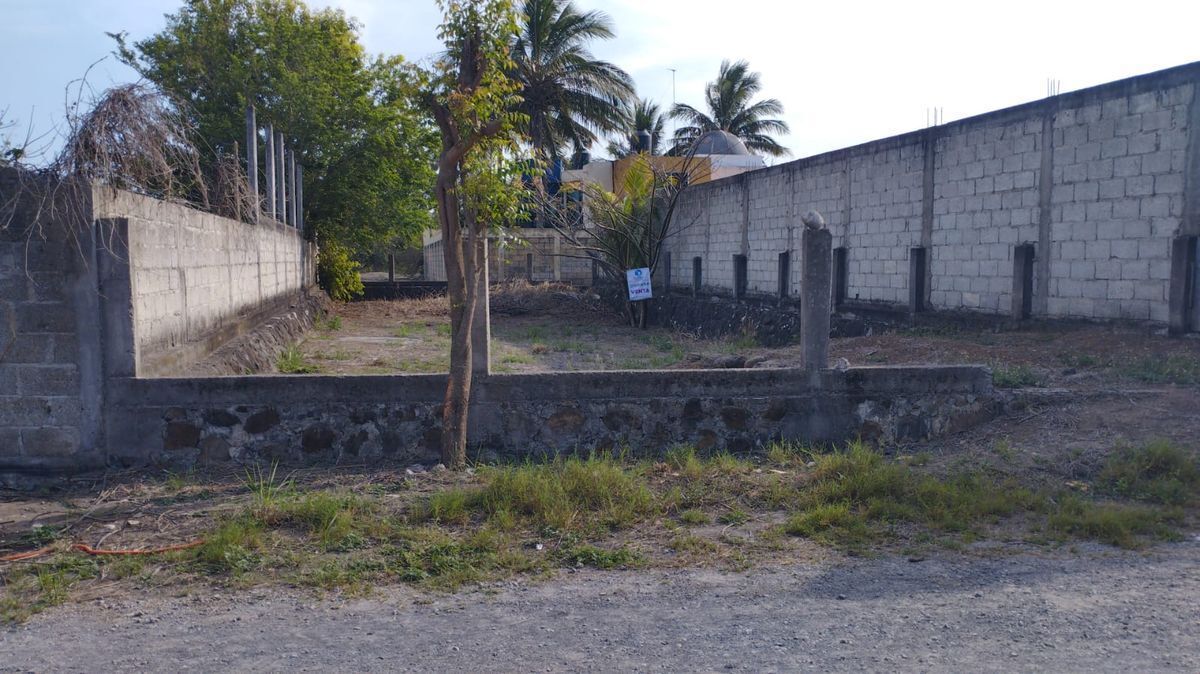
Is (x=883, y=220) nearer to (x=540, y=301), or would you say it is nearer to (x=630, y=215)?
(x=630, y=215)

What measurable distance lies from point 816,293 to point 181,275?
5.57 m

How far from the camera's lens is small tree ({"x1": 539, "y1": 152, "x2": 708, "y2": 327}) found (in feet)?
71.1

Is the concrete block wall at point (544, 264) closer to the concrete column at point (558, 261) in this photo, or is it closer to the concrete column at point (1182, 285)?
the concrete column at point (558, 261)

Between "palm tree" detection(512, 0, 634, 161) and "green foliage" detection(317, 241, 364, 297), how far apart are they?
720 cm

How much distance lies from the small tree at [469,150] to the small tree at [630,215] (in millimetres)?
14283

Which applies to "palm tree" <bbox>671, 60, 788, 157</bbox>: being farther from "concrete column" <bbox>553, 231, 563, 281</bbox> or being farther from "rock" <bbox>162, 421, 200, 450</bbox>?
"rock" <bbox>162, 421, 200, 450</bbox>

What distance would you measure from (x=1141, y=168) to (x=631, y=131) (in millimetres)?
22994

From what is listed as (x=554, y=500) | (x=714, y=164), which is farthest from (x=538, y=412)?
(x=714, y=164)

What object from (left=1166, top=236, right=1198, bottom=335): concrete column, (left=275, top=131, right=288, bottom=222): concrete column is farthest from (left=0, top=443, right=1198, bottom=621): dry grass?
(left=275, top=131, right=288, bottom=222): concrete column

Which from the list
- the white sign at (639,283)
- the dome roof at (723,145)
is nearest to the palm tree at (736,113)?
the dome roof at (723,145)

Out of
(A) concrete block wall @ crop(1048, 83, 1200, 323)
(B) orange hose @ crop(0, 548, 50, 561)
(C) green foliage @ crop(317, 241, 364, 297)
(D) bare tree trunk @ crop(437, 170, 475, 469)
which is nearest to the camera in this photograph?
(B) orange hose @ crop(0, 548, 50, 561)

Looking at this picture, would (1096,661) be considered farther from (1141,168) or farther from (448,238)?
(1141,168)

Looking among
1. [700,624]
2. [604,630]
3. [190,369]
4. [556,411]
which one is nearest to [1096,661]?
[700,624]

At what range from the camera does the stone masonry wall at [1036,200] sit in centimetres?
1057
